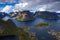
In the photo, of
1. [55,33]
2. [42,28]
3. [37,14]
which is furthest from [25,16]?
[55,33]

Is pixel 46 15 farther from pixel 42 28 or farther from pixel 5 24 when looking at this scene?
pixel 5 24

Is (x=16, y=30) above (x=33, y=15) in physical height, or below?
below

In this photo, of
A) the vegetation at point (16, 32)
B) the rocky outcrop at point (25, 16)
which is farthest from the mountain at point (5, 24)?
the rocky outcrop at point (25, 16)

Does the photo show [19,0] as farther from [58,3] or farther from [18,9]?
[58,3]

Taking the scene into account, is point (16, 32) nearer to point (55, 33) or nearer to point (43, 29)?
point (43, 29)

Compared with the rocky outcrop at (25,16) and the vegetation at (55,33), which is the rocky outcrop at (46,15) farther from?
the vegetation at (55,33)

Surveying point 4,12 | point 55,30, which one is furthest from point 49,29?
point 4,12

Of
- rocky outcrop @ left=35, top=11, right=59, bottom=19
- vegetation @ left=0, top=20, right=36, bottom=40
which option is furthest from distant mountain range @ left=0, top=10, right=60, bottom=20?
vegetation @ left=0, top=20, right=36, bottom=40

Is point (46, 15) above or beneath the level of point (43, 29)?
above

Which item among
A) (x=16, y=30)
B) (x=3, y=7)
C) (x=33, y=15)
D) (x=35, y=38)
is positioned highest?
(x=3, y=7)
